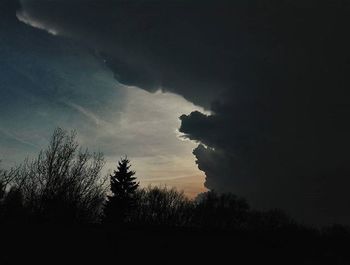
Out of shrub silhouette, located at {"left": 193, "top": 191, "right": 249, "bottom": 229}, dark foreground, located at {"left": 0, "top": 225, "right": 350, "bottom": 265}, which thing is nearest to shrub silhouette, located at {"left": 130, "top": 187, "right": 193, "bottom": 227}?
shrub silhouette, located at {"left": 193, "top": 191, "right": 249, "bottom": 229}

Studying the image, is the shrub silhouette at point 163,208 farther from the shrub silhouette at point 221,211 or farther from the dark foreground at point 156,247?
the dark foreground at point 156,247

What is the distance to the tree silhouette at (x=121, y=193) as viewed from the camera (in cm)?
5561

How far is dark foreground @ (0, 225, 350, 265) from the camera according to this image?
1220 centimetres

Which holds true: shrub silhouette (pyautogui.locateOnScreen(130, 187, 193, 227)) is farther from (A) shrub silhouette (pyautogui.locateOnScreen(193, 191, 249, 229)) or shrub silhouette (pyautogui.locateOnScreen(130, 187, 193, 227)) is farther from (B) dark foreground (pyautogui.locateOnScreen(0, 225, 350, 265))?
(B) dark foreground (pyautogui.locateOnScreen(0, 225, 350, 265))

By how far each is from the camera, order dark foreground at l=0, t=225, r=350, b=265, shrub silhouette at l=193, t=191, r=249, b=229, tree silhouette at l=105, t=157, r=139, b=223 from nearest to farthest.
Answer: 1. dark foreground at l=0, t=225, r=350, b=265
2. tree silhouette at l=105, t=157, r=139, b=223
3. shrub silhouette at l=193, t=191, r=249, b=229

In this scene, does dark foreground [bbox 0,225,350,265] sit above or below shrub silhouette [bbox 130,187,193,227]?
below

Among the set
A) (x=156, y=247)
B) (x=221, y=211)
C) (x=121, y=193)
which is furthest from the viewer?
(x=221, y=211)

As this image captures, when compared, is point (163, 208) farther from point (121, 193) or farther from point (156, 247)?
point (156, 247)

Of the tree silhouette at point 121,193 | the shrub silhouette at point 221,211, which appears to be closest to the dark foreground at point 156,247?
the tree silhouette at point 121,193

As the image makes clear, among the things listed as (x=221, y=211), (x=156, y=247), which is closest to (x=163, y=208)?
(x=221, y=211)

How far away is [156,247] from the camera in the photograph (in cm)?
1330

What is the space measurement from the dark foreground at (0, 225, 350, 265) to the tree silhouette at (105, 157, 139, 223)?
39641mm

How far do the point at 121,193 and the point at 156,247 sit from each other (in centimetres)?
4699

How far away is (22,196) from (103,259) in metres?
30.1
